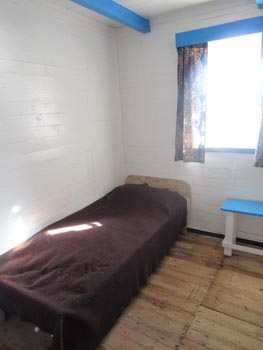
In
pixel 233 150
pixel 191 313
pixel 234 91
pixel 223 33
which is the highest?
pixel 223 33

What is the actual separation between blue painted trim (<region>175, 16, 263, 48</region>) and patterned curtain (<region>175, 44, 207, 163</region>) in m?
0.06

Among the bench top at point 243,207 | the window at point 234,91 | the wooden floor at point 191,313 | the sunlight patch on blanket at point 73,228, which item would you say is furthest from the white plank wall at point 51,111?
the bench top at point 243,207

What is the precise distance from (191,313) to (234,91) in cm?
210

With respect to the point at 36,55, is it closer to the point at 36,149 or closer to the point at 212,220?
the point at 36,149

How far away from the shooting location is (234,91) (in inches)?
100

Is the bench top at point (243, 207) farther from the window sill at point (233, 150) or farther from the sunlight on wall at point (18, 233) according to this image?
the sunlight on wall at point (18, 233)

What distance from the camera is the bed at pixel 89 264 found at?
148 cm

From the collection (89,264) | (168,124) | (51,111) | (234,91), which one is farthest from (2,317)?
(234,91)

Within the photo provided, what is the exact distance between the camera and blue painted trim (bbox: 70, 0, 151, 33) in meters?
2.05

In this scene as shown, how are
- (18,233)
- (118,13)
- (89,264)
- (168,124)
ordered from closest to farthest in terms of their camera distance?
1. (89,264)
2. (18,233)
3. (118,13)
4. (168,124)

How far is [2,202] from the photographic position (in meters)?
2.01

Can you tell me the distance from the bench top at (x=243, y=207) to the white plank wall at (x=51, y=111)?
1517 mm

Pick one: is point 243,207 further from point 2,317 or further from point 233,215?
point 2,317

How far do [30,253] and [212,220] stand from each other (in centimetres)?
204
